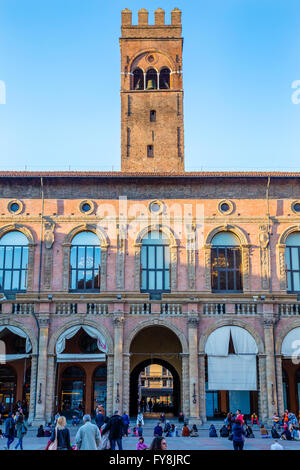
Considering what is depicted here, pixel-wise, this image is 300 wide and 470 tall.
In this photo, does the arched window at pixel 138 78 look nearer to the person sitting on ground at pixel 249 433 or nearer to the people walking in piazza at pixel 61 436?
the person sitting on ground at pixel 249 433

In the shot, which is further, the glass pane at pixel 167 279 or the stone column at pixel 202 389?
the glass pane at pixel 167 279

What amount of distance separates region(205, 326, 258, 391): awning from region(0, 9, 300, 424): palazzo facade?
2.3 inches

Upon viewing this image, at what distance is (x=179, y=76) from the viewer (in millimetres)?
47062

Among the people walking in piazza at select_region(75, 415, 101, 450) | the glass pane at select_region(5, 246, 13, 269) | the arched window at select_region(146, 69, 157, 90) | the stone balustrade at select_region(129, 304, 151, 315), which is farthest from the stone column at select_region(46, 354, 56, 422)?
the arched window at select_region(146, 69, 157, 90)

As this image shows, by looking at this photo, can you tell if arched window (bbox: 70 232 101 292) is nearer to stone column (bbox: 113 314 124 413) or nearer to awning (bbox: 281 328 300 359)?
stone column (bbox: 113 314 124 413)

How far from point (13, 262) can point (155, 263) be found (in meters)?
8.59

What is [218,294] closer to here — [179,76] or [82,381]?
[82,381]

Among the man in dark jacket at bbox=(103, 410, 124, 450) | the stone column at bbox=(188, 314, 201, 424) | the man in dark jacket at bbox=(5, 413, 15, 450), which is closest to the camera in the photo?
the man in dark jacket at bbox=(103, 410, 124, 450)

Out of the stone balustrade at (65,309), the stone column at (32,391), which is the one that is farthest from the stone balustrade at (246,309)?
the stone column at (32,391)

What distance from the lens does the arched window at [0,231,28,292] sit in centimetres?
3347

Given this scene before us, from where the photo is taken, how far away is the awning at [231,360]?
104 feet

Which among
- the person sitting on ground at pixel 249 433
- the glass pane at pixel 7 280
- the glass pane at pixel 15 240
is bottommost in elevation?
the person sitting on ground at pixel 249 433

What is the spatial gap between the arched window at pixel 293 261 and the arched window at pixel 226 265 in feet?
9.73
